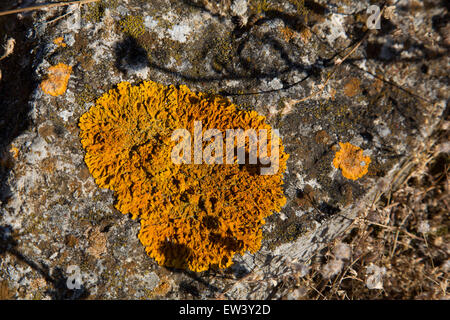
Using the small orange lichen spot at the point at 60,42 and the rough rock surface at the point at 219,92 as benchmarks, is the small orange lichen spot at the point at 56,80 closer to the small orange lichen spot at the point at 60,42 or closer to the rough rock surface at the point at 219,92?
the rough rock surface at the point at 219,92

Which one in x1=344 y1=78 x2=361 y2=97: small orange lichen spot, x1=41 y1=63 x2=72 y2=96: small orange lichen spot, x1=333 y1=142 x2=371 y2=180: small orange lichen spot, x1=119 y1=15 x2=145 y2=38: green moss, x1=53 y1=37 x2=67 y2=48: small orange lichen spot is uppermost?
x1=119 y1=15 x2=145 y2=38: green moss

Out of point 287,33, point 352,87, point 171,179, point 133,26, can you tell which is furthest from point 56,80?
point 352,87

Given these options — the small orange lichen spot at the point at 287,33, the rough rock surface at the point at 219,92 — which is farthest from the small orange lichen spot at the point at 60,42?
the small orange lichen spot at the point at 287,33

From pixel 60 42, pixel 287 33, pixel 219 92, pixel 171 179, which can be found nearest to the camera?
pixel 171 179

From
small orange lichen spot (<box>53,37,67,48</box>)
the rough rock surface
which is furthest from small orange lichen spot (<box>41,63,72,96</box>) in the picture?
small orange lichen spot (<box>53,37,67,48</box>)

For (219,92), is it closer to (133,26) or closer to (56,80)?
(133,26)

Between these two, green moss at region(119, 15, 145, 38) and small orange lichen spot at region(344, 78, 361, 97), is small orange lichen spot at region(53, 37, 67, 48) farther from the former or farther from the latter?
small orange lichen spot at region(344, 78, 361, 97)
